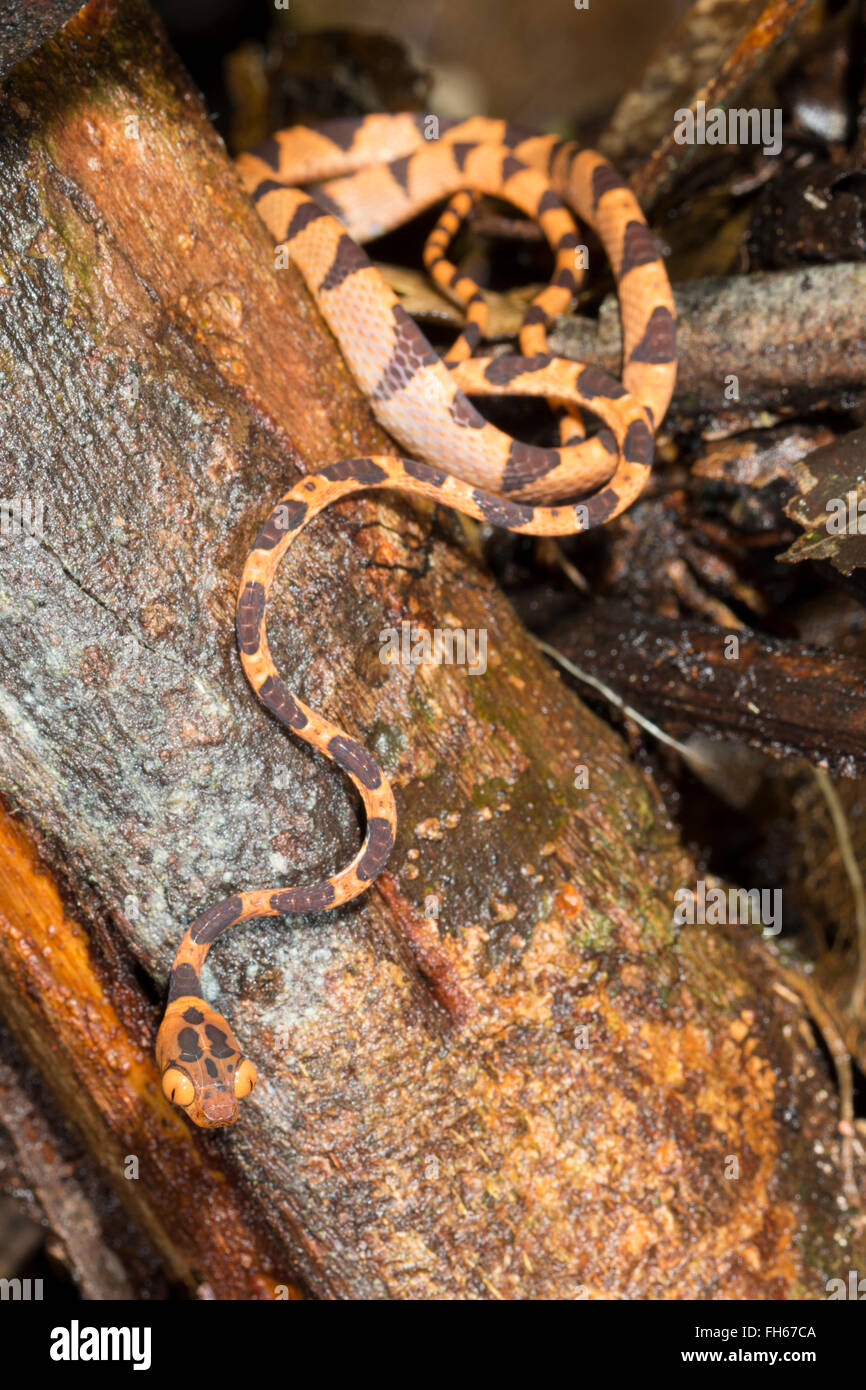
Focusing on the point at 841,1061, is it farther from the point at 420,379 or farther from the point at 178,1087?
the point at 420,379

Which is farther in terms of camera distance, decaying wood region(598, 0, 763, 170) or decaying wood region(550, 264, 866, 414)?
decaying wood region(598, 0, 763, 170)

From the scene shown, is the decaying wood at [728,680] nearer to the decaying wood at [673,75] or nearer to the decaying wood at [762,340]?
the decaying wood at [762,340]

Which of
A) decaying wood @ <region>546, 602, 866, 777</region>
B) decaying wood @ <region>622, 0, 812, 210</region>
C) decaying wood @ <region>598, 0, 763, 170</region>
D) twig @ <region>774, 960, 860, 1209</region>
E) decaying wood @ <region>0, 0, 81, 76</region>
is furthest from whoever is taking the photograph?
decaying wood @ <region>598, 0, 763, 170</region>

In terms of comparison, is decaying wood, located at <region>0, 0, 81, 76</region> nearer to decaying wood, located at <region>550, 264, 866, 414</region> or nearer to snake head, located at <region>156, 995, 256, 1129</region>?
decaying wood, located at <region>550, 264, 866, 414</region>

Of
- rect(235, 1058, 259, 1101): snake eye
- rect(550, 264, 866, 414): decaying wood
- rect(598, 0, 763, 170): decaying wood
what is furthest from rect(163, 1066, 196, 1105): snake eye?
rect(598, 0, 763, 170): decaying wood

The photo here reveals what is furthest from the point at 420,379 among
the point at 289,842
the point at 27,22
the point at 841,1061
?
the point at 841,1061

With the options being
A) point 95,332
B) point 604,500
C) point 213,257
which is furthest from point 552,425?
point 95,332

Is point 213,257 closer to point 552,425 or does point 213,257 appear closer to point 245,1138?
point 552,425
